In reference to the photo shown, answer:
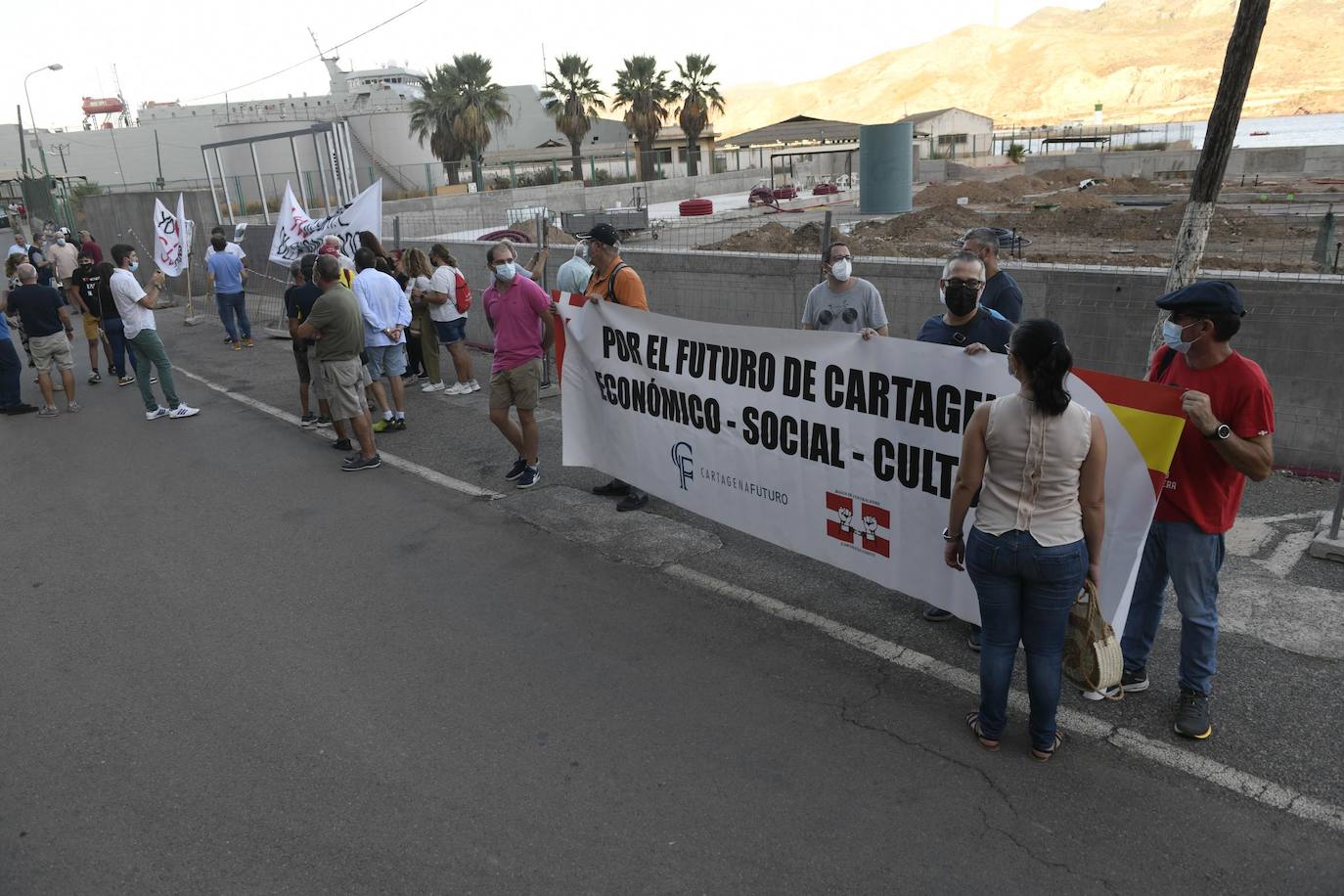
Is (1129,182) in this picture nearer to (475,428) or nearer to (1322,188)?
(1322,188)

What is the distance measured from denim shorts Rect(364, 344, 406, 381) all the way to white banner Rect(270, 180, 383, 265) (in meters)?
3.34

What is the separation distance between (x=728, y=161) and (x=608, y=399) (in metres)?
52.9

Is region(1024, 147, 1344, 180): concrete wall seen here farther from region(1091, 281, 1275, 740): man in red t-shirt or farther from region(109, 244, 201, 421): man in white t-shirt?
region(1091, 281, 1275, 740): man in red t-shirt

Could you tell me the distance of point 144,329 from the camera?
33.7ft

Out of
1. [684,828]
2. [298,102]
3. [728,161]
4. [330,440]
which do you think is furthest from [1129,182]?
[298,102]

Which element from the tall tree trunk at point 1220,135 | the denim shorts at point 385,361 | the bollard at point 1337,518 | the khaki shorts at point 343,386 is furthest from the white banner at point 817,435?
the denim shorts at point 385,361

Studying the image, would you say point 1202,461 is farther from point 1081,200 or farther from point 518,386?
point 1081,200

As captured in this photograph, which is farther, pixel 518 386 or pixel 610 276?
pixel 518 386

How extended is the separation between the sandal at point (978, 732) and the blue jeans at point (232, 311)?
14.6 meters

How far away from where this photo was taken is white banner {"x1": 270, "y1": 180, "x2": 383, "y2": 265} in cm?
1287

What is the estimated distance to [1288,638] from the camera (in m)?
4.56

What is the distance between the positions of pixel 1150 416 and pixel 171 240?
17509 millimetres

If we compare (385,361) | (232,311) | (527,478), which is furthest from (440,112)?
(527,478)

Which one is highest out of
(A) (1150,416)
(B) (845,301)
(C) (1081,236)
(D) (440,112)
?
(D) (440,112)
